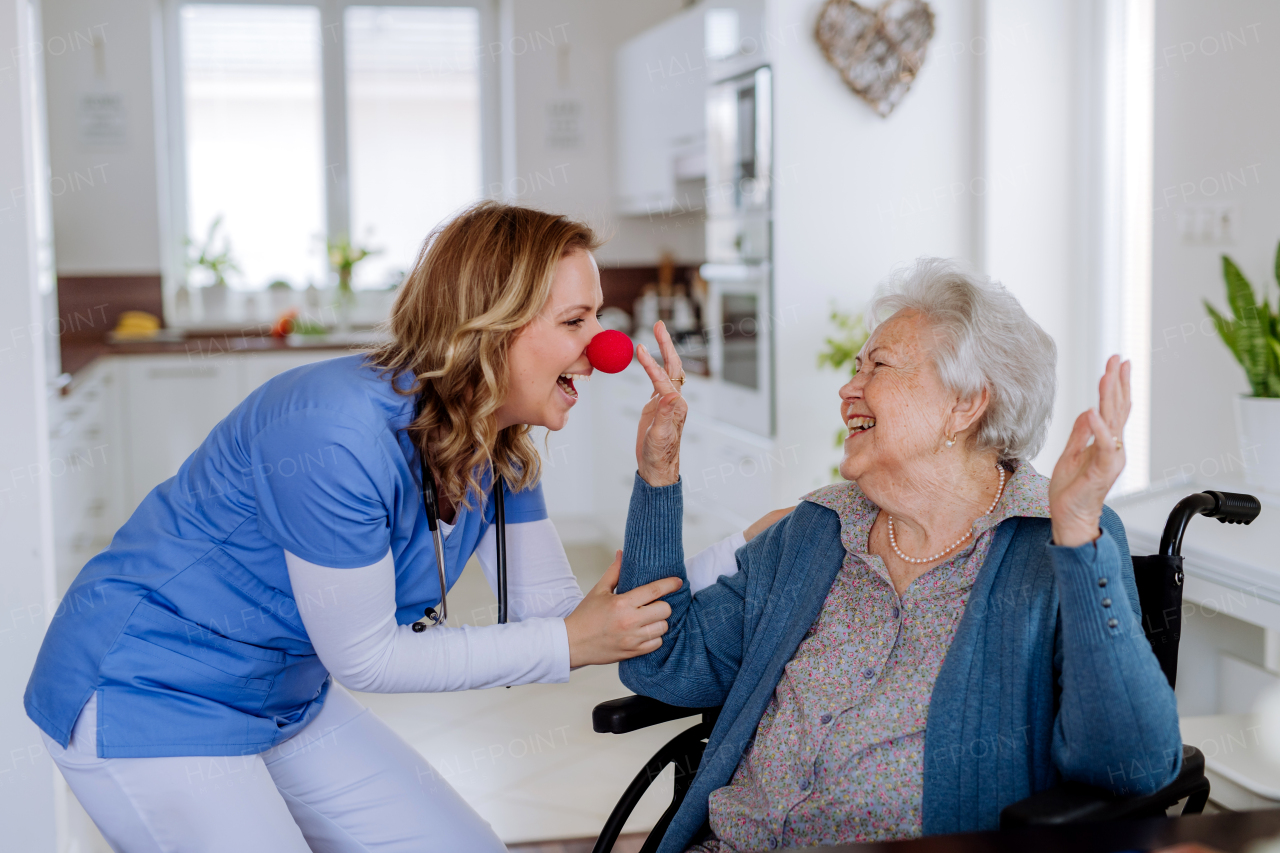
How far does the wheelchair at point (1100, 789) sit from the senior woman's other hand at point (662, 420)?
1.04ft

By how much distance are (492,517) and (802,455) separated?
1.78 metres

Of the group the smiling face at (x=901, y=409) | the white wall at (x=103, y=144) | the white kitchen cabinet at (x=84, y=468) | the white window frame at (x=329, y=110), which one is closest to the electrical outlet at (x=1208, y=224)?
the smiling face at (x=901, y=409)

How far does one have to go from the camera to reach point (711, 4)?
12.2ft

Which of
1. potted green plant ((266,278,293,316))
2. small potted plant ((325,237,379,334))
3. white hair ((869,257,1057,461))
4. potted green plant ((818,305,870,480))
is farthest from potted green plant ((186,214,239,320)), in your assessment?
white hair ((869,257,1057,461))

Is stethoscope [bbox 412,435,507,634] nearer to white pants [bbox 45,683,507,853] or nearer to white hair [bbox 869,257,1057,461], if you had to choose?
white pants [bbox 45,683,507,853]

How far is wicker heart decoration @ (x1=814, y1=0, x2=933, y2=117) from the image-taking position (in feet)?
10.2

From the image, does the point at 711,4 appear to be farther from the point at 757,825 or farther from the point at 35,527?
the point at 757,825

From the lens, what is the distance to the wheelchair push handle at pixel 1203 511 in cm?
138

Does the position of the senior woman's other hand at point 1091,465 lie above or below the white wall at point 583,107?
below

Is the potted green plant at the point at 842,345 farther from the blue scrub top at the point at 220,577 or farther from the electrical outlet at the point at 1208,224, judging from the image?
the blue scrub top at the point at 220,577

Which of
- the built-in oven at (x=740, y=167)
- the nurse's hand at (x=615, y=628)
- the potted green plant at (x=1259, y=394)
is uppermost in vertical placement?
the built-in oven at (x=740, y=167)

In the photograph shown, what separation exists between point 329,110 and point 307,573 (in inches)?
188

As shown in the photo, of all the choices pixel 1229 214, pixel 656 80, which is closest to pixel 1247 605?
pixel 1229 214

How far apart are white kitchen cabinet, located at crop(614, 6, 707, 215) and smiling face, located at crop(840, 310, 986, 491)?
102 inches
